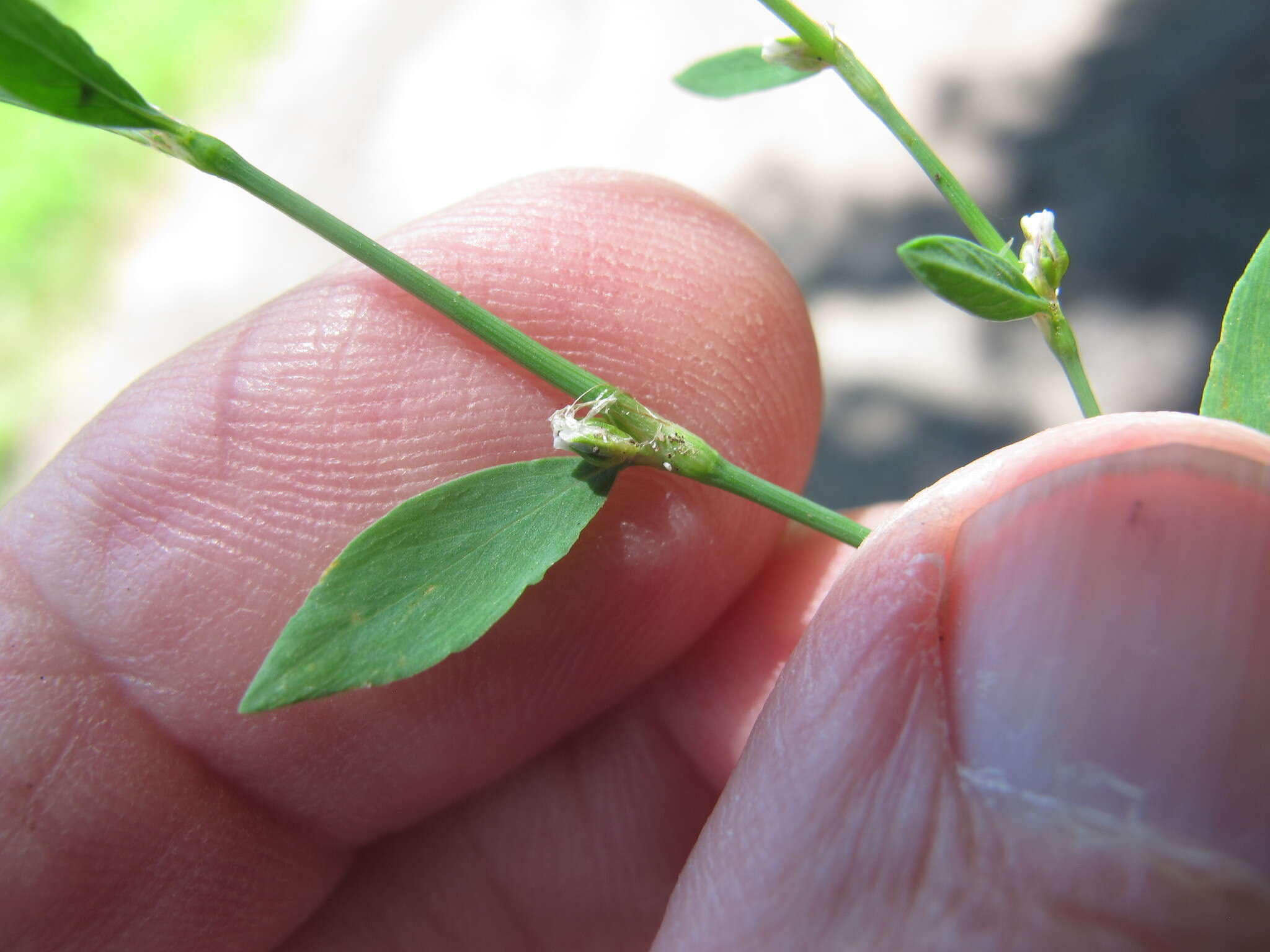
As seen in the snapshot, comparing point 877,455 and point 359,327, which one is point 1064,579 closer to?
point 359,327

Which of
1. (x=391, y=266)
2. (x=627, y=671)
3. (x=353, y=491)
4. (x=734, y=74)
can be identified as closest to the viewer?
(x=391, y=266)

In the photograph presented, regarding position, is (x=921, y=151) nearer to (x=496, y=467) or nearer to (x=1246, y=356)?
(x=1246, y=356)

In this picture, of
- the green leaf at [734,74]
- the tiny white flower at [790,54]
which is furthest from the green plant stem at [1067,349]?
the green leaf at [734,74]

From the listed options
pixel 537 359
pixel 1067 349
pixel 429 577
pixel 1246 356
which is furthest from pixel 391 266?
pixel 1246 356

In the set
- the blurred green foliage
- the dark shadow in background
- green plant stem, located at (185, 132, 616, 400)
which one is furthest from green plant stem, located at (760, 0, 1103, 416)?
the blurred green foliage

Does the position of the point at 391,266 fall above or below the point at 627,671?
above

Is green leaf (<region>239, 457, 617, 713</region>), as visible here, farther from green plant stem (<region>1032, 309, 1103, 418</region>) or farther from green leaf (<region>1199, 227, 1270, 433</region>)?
green leaf (<region>1199, 227, 1270, 433</region>)
